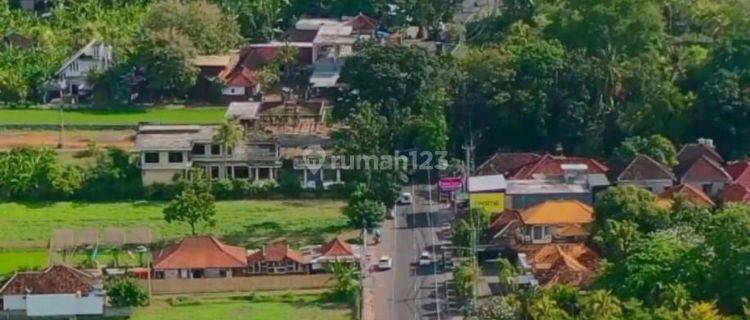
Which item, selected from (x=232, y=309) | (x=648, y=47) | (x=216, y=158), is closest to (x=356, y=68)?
(x=216, y=158)

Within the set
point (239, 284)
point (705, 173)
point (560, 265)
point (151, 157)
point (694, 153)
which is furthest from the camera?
point (151, 157)

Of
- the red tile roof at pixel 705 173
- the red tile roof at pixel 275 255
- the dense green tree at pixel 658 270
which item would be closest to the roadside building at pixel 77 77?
the red tile roof at pixel 275 255

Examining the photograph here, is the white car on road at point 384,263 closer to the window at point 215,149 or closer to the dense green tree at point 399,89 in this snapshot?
the dense green tree at point 399,89

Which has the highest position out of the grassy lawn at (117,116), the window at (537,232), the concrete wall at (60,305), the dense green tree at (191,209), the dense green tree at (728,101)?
the dense green tree at (728,101)

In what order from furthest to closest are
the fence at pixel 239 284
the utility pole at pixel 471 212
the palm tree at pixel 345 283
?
1. the fence at pixel 239 284
2. the palm tree at pixel 345 283
3. the utility pole at pixel 471 212

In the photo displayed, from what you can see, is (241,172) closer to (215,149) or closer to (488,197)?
(215,149)

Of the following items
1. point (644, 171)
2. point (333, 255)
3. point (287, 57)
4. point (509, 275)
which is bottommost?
point (509, 275)

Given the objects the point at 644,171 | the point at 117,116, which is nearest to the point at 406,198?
the point at 644,171

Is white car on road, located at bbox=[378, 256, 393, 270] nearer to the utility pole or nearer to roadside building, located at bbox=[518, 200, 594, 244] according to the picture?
the utility pole
